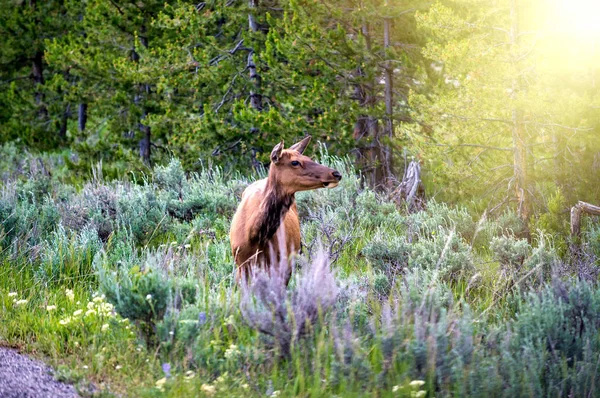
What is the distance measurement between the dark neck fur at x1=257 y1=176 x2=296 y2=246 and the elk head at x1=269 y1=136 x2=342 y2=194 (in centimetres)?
6

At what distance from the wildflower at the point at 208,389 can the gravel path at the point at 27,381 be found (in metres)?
0.78

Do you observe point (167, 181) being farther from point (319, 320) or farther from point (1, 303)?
point (319, 320)

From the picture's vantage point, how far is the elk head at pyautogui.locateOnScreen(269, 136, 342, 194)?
21.2 feet

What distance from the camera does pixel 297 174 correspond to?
21.5ft

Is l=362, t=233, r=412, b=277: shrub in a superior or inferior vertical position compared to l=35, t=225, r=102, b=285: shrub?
inferior

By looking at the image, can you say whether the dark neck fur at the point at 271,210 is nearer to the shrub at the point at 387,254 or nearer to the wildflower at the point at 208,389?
the shrub at the point at 387,254

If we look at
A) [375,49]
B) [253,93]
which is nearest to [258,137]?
[253,93]

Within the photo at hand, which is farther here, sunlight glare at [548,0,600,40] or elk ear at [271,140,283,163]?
sunlight glare at [548,0,600,40]

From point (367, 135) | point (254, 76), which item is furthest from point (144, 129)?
point (367, 135)

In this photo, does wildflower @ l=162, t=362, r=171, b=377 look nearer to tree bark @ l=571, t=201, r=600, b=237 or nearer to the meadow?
the meadow

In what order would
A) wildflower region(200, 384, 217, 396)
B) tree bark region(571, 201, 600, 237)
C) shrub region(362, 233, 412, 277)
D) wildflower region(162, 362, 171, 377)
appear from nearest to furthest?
wildflower region(200, 384, 217, 396), wildflower region(162, 362, 171, 377), shrub region(362, 233, 412, 277), tree bark region(571, 201, 600, 237)

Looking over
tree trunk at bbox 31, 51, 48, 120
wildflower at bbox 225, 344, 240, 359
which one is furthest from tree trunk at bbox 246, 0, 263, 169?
tree trunk at bbox 31, 51, 48, 120

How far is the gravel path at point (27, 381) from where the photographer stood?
173 inches

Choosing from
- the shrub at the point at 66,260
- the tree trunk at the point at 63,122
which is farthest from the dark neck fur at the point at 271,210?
the tree trunk at the point at 63,122
